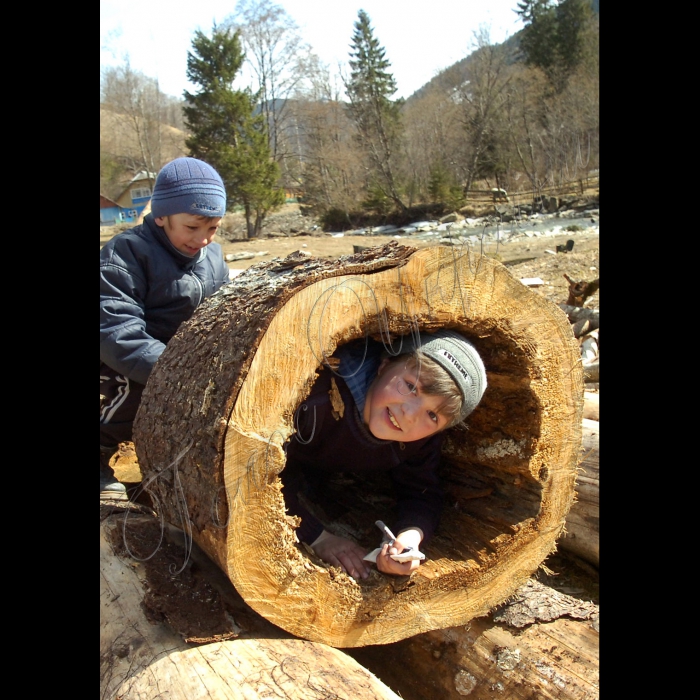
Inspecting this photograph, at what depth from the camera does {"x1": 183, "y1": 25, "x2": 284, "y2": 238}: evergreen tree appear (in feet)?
73.4

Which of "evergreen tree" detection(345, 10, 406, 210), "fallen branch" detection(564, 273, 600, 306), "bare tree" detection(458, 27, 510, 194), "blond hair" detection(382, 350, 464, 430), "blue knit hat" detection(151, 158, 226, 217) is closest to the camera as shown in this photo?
"blond hair" detection(382, 350, 464, 430)

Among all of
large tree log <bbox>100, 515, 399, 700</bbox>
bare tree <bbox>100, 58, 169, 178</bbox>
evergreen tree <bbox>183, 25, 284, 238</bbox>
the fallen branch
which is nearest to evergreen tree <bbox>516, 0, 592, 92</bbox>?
evergreen tree <bbox>183, 25, 284, 238</bbox>

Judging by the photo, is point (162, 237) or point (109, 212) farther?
point (109, 212)

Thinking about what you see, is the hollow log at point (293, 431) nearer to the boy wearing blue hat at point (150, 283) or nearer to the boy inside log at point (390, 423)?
the boy inside log at point (390, 423)

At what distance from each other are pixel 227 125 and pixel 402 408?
907 inches

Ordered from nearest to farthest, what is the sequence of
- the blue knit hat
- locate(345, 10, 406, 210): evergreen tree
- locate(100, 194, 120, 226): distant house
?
Result: the blue knit hat < locate(345, 10, 406, 210): evergreen tree < locate(100, 194, 120, 226): distant house

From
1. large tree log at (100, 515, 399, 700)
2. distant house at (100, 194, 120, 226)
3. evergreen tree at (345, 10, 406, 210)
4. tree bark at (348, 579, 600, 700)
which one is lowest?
tree bark at (348, 579, 600, 700)

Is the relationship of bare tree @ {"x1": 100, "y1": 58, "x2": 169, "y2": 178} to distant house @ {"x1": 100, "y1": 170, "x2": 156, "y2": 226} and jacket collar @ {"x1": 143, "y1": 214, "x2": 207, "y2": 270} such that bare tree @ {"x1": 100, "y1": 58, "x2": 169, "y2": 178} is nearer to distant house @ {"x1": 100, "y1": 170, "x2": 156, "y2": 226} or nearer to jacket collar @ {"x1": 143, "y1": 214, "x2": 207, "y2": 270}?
distant house @ {"x1": 100, "y1": 170, "x2": 156, "y2": 226}

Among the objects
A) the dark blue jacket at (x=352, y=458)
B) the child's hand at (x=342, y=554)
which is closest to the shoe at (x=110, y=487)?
the dark blue jacket at (x=352, y=458)

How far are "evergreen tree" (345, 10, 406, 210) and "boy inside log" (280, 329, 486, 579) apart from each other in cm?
2296

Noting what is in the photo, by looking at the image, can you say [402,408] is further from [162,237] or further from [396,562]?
[162,237]

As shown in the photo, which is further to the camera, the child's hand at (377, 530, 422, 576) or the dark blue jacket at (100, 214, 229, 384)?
the dark blue jacket at (100, 214, 229, 384)

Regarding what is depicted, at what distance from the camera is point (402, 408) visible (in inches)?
73.6

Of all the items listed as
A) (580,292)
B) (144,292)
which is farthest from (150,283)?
(580,292)
